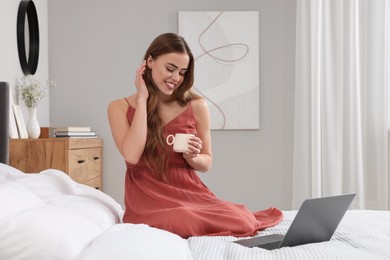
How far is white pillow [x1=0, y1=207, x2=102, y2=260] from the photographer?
1.50 m

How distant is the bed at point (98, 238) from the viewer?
1.50m

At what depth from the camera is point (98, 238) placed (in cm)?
163

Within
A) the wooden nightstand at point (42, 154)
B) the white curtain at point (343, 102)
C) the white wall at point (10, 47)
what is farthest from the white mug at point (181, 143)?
the white curtain at point (343, 102)

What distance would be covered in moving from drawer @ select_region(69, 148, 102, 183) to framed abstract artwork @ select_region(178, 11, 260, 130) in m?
0.94

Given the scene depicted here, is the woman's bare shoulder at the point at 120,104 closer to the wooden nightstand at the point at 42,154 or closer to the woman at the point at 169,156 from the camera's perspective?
the woman at the point at 169,156

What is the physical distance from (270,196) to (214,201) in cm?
270

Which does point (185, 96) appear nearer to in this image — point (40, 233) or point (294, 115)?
point (40, 233)

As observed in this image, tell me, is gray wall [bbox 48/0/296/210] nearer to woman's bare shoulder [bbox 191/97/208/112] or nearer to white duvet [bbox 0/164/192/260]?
woman's bare shoulder [bbox 191/97/208/112]

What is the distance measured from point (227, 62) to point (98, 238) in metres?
3.55

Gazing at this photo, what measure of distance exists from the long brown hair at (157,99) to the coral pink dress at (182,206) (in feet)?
0.11

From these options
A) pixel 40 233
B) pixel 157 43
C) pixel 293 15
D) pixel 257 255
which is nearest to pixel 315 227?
pixel 257 255

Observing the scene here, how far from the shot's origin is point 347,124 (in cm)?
484

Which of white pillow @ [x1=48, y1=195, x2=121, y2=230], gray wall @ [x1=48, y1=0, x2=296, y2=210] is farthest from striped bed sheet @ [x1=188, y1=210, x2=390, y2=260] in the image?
gray wall @ [x1=48, y1=0, x2=296, y2=210]

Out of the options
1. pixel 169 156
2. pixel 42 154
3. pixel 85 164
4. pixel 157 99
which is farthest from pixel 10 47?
pixel 169 156
